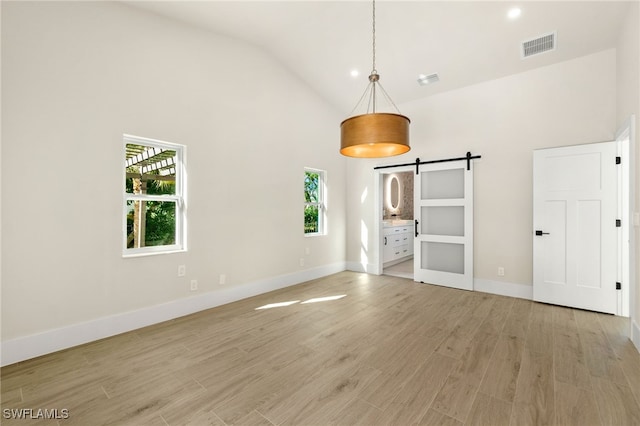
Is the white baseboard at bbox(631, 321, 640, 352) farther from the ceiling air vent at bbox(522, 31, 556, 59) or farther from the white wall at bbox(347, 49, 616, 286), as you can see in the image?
the ceiling air vent at bbox(522, 31, 556, 59)

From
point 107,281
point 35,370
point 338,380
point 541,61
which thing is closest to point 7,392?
point 35,370

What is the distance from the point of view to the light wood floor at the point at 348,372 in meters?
1.84

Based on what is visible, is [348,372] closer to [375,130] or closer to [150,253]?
[375,130]

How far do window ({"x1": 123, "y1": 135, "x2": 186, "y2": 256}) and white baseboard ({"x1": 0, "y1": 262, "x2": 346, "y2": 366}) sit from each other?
2.29ft

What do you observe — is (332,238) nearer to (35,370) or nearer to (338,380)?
(338,380)

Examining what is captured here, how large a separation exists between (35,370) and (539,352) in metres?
4.40

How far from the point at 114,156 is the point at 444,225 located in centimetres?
496

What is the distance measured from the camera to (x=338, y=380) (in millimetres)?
2203

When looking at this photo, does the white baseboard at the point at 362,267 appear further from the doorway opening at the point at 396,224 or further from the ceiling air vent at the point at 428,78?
the ceiling air vent at the point at 428,78

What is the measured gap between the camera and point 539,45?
3.77 meters

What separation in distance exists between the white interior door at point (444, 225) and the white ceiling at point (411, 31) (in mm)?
1510

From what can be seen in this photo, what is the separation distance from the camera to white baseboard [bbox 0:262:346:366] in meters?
2.53

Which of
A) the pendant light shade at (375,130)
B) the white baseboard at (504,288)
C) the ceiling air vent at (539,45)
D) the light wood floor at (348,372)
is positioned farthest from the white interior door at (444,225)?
the pendant light shade at (375,130)

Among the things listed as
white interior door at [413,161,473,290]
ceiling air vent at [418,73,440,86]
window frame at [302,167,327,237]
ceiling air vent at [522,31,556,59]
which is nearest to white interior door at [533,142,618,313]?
white interior door at [413,161,473,290]
